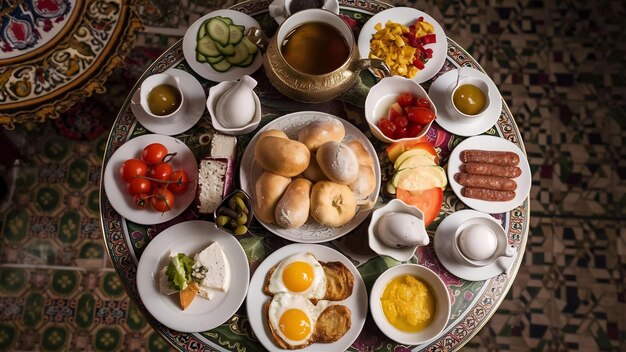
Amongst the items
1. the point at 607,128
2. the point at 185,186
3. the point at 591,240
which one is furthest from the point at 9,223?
the point at 607,128

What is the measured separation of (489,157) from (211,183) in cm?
113

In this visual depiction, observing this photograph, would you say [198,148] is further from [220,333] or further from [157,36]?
[157,36]

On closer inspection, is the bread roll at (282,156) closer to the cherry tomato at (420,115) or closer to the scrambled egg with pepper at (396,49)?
the cherry tomato at (420,115)

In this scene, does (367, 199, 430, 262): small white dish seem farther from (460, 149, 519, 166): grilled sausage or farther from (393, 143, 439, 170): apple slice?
(460, 149, 519, 166): grilled sausage

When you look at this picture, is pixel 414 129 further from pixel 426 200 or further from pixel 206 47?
pixel 206 47

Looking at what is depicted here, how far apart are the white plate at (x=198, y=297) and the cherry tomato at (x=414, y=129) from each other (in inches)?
31.8

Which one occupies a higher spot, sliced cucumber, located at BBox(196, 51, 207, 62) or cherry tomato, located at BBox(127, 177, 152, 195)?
sliced cucumber, located at BBox(196, 51, 207, 62)

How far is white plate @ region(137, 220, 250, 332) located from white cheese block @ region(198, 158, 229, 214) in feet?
0.26

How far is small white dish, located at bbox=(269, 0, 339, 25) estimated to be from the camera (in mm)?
2004

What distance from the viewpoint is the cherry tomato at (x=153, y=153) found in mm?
1906

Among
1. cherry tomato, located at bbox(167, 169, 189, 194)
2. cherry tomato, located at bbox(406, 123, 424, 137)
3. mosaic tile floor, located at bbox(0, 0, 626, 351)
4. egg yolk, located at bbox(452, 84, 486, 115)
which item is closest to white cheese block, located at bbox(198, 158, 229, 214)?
cherry tomato, located at bbox(167, 169, 189, 194)

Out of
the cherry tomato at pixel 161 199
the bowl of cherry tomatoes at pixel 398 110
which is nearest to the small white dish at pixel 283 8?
the bowl of cherry tomatoes at pixel 398 110

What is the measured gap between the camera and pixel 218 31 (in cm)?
204

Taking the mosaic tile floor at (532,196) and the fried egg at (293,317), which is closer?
the fried egg at (293,317)
